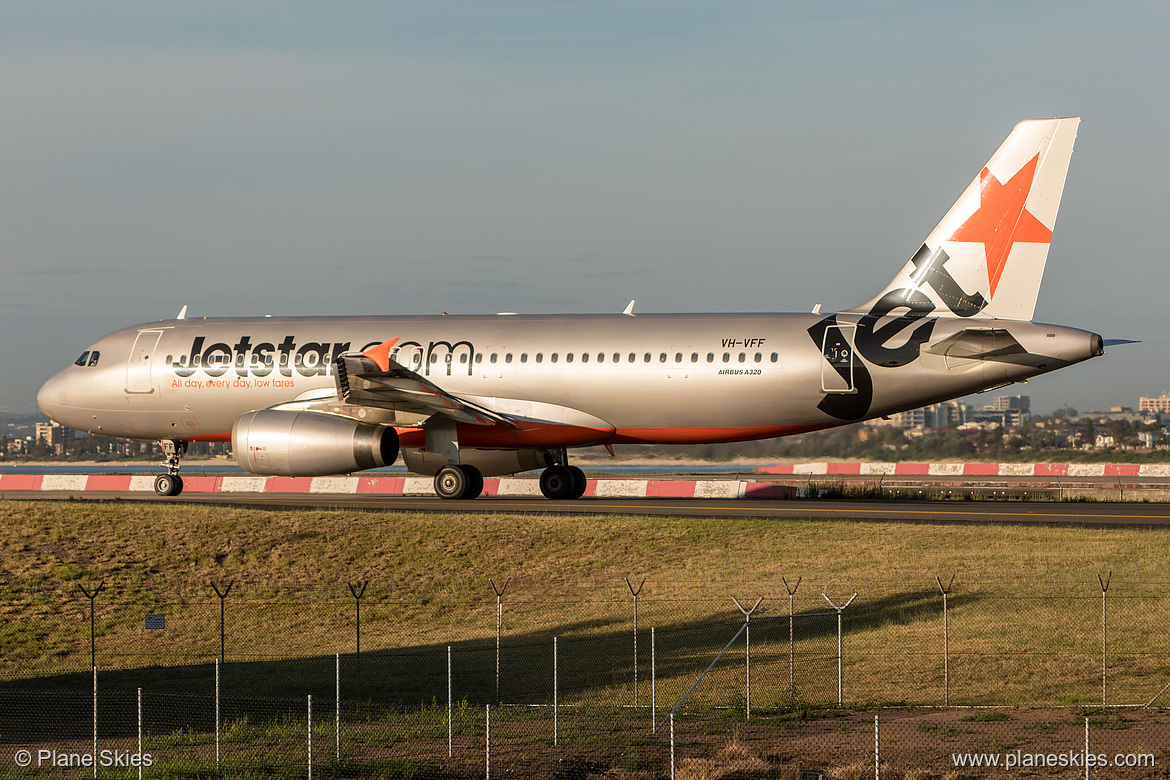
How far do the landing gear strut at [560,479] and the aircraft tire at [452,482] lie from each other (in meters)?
2.86

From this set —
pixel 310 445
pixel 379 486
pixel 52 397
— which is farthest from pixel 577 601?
pixel 52 397

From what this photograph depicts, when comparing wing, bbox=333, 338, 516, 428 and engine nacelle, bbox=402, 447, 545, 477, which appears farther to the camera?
engine nacelle, bbox=402, 447, 545, 477

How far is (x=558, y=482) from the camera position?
3394 cm

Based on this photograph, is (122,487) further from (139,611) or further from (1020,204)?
(1020,204)

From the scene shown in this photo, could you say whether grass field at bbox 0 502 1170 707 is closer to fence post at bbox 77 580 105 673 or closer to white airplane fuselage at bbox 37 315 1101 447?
fence post at bbox 77 580 105 673

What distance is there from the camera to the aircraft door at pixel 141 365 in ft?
114

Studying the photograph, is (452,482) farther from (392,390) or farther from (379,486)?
(379,486)

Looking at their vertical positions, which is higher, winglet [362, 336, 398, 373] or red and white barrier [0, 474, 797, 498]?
winglet [362, 336, 398, 373]

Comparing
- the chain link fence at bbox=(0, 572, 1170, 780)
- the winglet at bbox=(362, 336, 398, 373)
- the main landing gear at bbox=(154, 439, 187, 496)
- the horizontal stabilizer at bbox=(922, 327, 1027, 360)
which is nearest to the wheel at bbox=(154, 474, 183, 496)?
the main landing gear at bbox=(154, 439, 187, 496)

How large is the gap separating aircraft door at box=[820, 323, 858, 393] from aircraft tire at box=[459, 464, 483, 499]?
9428 millimetres

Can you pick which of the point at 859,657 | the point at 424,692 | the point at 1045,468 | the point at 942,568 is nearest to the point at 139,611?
the point at 424,692

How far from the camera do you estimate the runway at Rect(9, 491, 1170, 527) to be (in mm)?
27406

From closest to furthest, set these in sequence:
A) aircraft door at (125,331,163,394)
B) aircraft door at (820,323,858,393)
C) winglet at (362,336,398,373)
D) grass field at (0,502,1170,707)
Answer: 1. grass field at (0,502,1170,707)
2. aircraft door at (820,323,858,393)
3. winglet at (362,336,398,373)
4. aircraft door at (125,331,163,394)

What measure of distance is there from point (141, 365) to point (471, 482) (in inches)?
425
